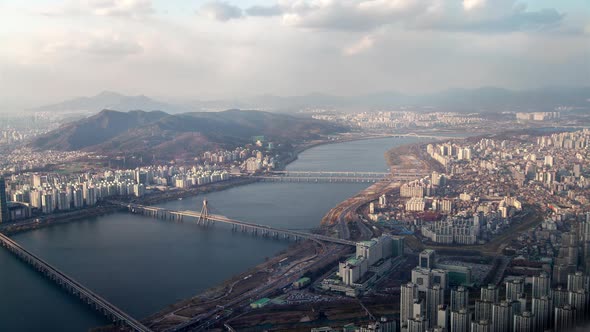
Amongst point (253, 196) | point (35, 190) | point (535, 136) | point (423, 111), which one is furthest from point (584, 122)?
point (423, 111)

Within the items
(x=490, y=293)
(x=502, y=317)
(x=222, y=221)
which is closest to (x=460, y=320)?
(x=502, y=317)

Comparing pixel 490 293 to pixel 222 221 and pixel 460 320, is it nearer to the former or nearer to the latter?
pixel 460 320

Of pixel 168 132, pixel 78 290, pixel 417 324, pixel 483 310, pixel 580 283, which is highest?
pixel 168 132

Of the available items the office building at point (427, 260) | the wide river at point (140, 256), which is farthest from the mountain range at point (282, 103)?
the office building at point (427, 260)

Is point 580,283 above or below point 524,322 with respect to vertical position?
above

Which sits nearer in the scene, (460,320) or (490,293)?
(460,320)

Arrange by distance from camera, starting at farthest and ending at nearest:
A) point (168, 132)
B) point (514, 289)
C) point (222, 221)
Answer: point (168, 132)
point (222, 221)
point (514, 289)

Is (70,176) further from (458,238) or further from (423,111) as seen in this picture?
(423,111)
